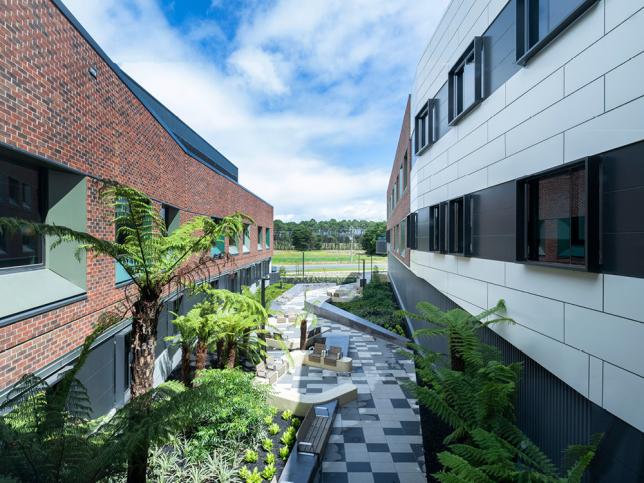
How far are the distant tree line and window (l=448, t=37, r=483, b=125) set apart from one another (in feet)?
294

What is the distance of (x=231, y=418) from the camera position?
7.83 metres

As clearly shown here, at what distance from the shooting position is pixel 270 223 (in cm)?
3644

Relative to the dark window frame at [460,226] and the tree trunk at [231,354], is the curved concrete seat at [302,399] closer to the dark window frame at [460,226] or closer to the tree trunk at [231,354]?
the tree trunk at [231,354]

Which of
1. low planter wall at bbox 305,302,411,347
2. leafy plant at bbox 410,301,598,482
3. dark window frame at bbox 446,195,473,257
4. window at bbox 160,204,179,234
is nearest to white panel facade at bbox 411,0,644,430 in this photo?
dark window frame at bbox 446,195,473,257

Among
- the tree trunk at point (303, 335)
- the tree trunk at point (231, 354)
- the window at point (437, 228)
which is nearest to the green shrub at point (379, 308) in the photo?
the tree trunk at point (303, 335)

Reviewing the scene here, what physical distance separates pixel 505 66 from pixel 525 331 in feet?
15.0

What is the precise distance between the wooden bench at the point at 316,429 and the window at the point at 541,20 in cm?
765

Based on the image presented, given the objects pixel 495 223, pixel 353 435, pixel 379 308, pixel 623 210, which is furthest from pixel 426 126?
pixel 379 308

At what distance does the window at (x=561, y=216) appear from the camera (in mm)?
3988

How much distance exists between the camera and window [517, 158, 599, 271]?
399 cm

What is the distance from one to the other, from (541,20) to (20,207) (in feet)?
28.4

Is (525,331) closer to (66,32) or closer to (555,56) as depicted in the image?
(555,56)

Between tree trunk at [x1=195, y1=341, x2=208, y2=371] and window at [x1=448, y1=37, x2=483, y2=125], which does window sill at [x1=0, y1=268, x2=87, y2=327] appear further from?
window at [x1=448, y1=37, x2=483, y2=125]

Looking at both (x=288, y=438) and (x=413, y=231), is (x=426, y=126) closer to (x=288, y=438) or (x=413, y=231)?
(x=413, y=231)
